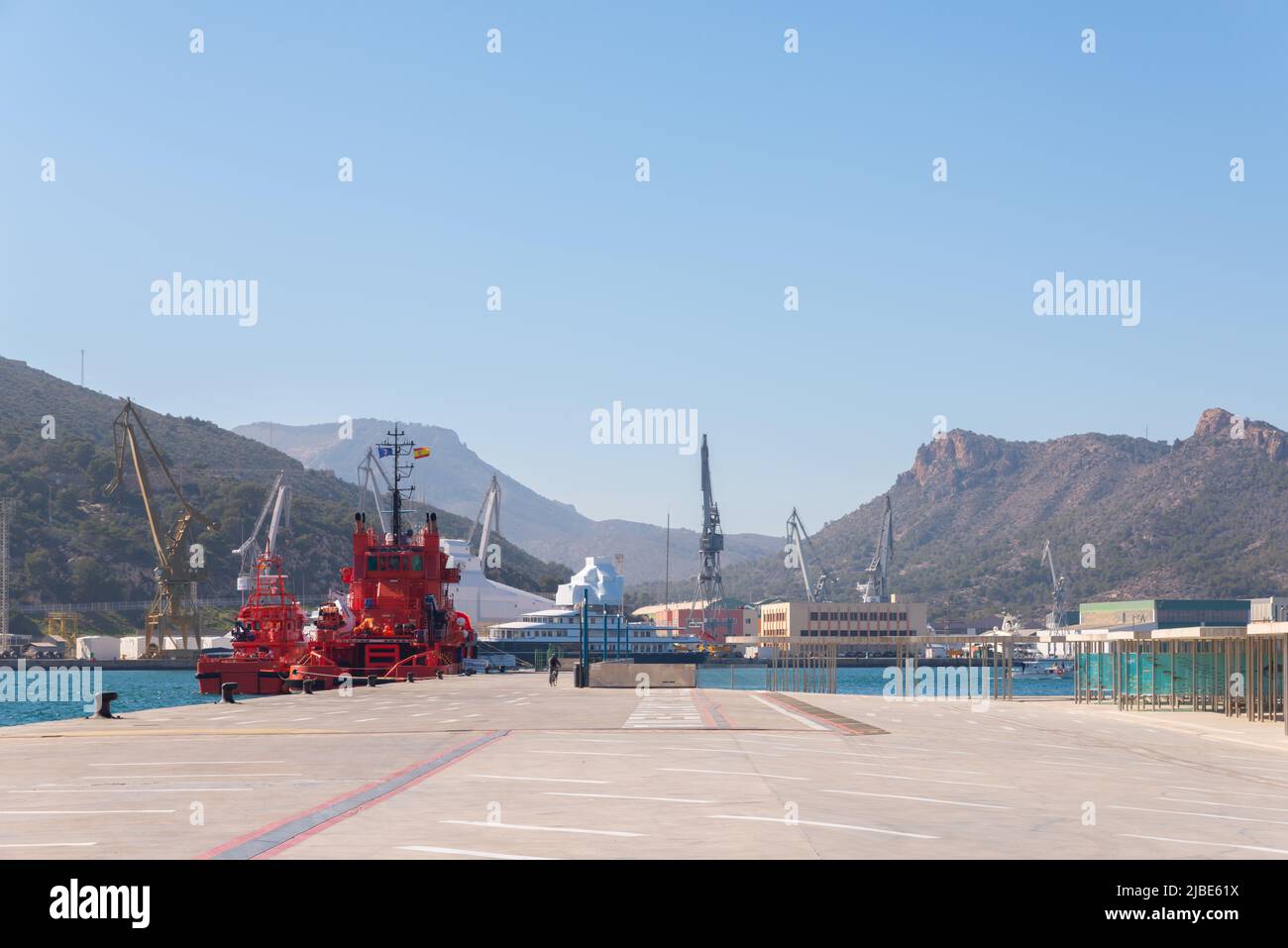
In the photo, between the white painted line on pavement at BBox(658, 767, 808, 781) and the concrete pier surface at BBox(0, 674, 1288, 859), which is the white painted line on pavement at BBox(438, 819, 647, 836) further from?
the white painted line on pavement at BBox(658, 767, 808, 781)

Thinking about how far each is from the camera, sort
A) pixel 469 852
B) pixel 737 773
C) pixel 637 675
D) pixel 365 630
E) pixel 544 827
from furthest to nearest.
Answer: pixel 365 630 → pixel 637 675 → pixel 737 773 → pixel 544 827 → pixel 469 852

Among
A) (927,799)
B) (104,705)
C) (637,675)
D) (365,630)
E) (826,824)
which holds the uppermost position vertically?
(826,824)

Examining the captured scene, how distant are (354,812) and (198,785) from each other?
5.57 m

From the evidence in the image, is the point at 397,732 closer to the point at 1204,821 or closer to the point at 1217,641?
the point at 1204,821

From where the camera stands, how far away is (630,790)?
21609 millimetres

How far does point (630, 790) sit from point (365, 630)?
300ft

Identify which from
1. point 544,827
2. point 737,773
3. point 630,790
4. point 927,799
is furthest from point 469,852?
point 737,773

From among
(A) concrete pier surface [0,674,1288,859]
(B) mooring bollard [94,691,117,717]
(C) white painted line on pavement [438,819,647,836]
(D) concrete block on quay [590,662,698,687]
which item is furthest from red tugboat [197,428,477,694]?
(C) white painted line on pavement [438,819,647,836]

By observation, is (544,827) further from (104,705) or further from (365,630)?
(365,630)
